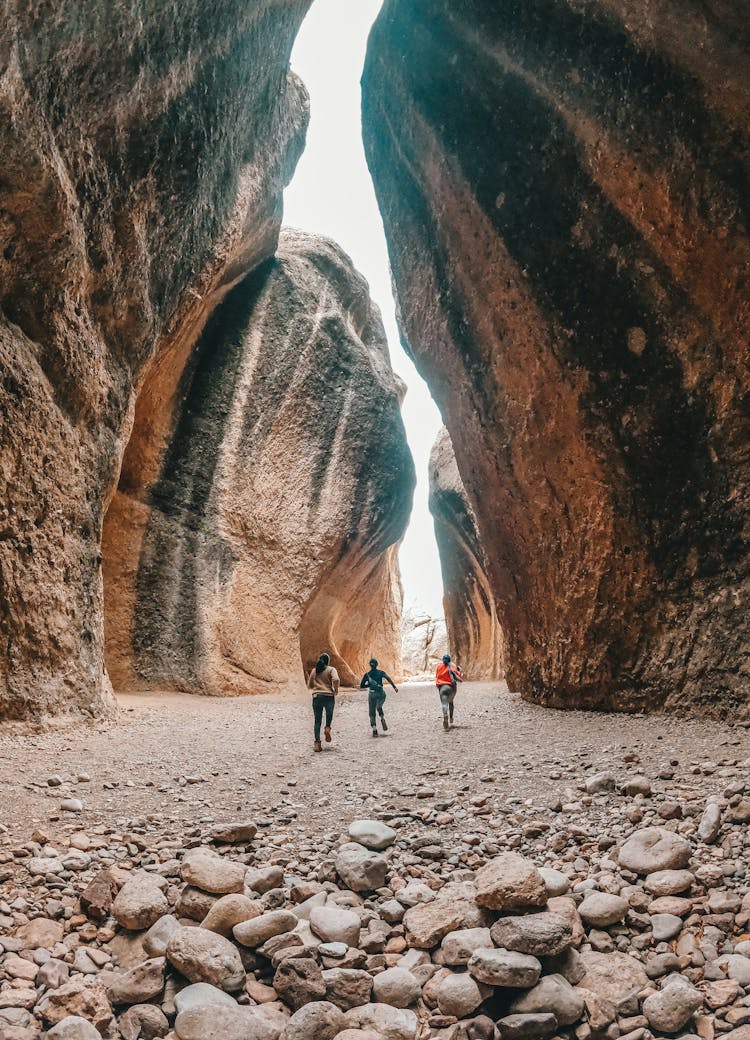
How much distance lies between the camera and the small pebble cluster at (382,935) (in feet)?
6.56

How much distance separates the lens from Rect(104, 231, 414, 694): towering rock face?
11.8 m

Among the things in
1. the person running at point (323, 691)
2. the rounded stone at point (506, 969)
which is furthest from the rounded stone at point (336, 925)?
the person running at point (323, 691)

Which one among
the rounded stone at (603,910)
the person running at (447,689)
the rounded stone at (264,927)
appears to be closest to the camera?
the rounded stone at (264,927)

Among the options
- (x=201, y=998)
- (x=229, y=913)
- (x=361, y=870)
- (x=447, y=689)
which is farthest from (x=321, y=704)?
(x=201, y=998)

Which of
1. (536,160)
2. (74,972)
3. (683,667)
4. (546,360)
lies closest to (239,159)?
(536,160)

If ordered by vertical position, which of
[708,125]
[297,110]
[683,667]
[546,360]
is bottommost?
[683,667]

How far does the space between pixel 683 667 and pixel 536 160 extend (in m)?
5.89

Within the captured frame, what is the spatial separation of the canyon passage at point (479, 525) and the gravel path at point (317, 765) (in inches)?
2.0

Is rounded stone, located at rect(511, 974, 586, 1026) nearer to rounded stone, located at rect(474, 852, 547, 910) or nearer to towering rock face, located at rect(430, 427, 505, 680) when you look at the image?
rounded stone, located at rect(474, 852, 547, 910)

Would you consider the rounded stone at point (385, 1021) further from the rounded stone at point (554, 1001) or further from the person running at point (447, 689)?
the person running at point (447, 689)

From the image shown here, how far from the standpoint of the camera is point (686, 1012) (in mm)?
1973

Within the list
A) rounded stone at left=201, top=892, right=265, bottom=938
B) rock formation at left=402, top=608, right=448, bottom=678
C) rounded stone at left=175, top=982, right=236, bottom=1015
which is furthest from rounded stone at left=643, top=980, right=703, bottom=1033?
rock formation at left=402, top=608, right=448, bottom=678

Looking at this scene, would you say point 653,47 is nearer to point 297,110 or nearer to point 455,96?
point 455,96

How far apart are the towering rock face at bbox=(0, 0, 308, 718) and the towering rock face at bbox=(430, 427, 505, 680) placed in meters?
13.1
